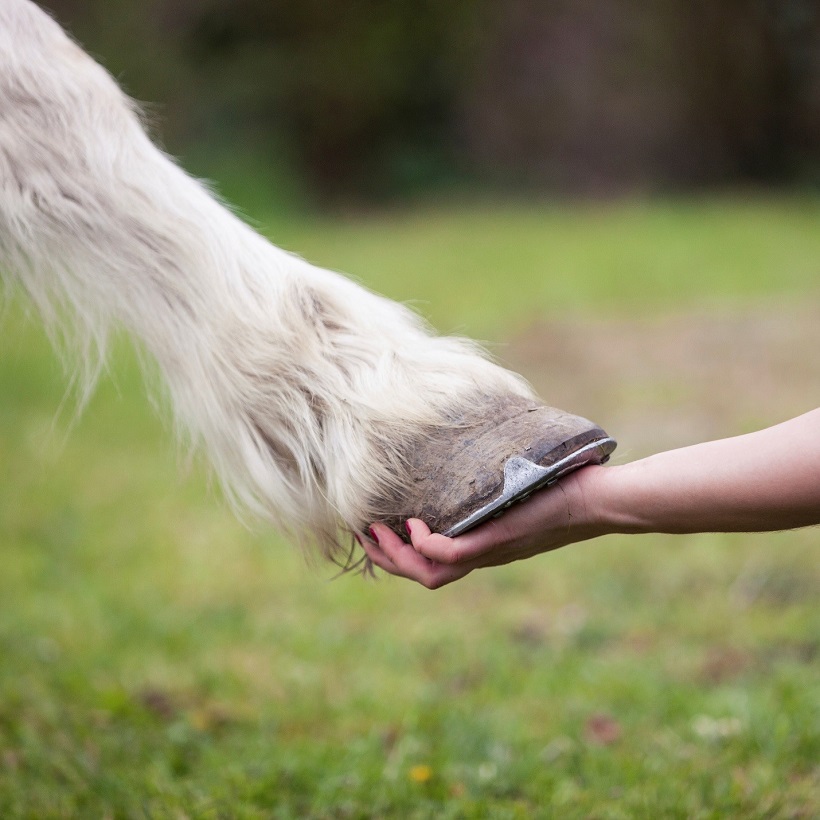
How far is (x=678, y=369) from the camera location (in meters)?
5.01

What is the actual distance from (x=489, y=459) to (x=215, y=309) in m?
0.45

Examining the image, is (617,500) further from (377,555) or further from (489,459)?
(377,555)

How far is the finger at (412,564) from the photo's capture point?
1337 mm

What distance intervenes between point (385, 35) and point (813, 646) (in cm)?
1334

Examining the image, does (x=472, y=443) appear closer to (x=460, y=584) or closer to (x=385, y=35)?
(x=460, y=584)

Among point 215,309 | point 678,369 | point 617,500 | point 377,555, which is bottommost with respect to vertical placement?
point 678,369

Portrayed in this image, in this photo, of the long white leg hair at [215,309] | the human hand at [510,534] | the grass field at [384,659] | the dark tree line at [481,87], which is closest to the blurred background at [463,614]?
the grass field at [384,659]

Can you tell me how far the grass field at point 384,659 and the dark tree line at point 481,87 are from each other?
369 inches

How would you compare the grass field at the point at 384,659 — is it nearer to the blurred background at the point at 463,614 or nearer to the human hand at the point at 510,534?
the blurred background at the point at 463,614

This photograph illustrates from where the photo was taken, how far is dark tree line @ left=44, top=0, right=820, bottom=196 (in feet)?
42.5

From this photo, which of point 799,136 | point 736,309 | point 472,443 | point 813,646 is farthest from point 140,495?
point 799,136

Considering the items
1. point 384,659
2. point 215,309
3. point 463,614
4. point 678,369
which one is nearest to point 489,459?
point 215,309

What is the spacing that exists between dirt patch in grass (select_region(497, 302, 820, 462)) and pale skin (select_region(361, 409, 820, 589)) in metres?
2.43

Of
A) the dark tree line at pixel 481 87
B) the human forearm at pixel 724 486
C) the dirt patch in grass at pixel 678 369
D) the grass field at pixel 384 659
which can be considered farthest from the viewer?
the dark tree line at pixel 481 87
